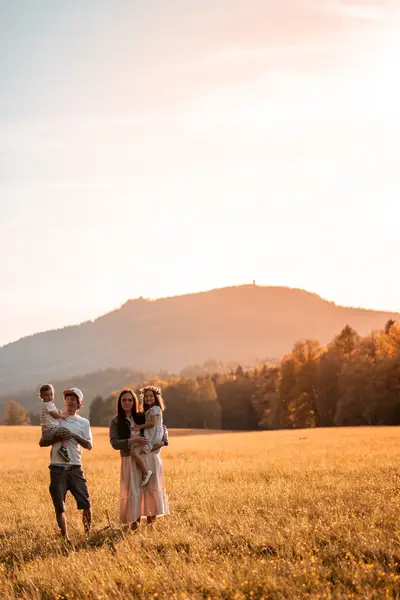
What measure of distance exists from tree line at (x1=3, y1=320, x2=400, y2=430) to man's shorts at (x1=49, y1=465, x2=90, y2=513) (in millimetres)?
61720

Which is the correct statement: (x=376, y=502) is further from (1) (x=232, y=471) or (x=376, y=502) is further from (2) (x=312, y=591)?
(1) (x=232, y=471)

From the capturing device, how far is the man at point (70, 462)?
12359mm

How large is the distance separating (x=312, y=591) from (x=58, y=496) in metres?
5.72

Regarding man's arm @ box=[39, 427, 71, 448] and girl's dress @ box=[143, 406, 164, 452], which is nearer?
man's arm @ box=[39, 427, 71, 448]

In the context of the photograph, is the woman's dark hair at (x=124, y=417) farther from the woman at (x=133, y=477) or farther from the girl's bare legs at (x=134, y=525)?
the girl's bare legs at (x=134, y=525)

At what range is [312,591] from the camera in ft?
25.9

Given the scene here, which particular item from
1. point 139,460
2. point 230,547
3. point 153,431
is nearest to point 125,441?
point 139,460

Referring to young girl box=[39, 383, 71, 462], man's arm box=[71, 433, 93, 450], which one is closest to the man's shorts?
young girl box=[39, 383, 71, 462]

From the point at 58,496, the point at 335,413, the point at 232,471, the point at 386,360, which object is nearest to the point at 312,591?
the point at 58,496

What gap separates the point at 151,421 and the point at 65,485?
1866 mm

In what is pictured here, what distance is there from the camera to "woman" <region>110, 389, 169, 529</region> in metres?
12.5

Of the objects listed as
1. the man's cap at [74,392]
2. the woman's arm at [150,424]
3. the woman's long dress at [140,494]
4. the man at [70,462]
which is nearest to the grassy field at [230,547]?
the woman's long dress at [140,494]

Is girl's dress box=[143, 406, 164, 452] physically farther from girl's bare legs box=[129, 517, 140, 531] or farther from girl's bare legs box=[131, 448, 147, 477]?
girl's bare legs box=[129, 517, 140, 531]

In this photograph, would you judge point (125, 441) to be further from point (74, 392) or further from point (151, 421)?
point (74, 392)
